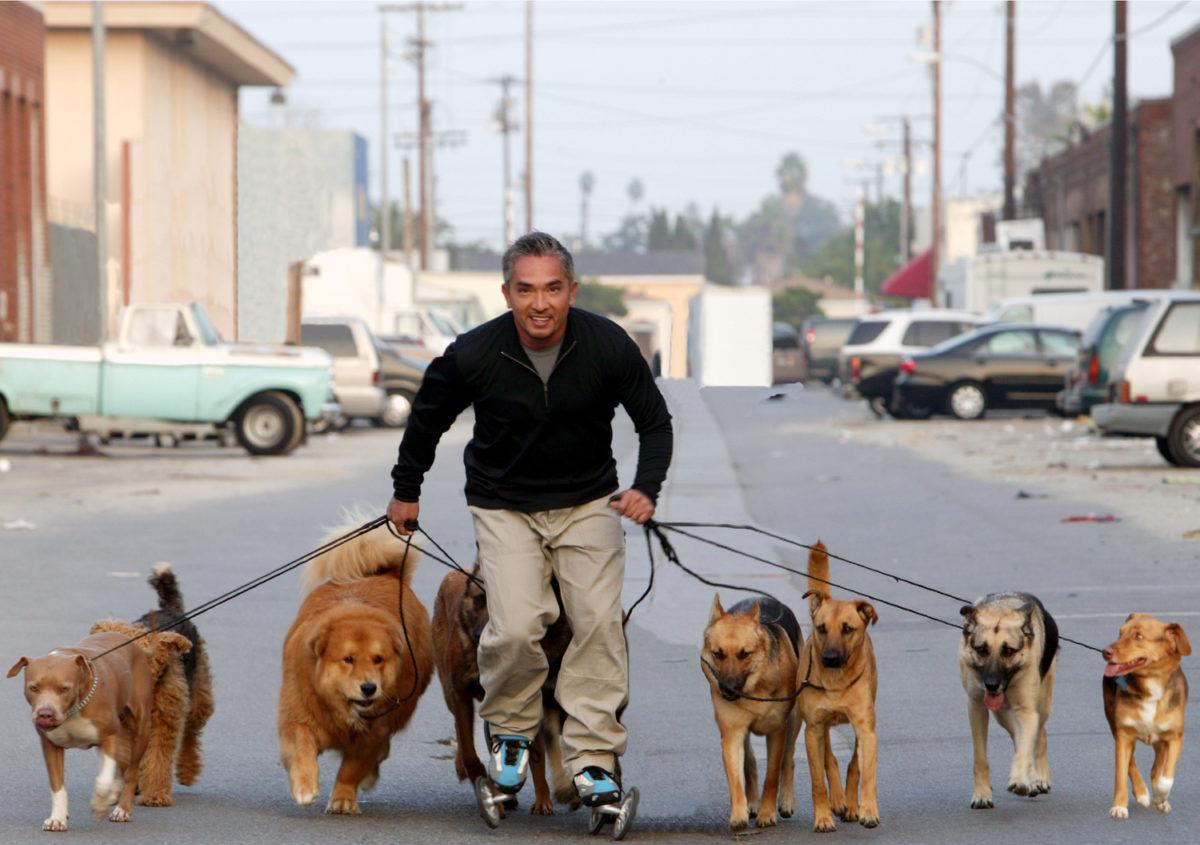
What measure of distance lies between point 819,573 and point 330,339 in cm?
2689

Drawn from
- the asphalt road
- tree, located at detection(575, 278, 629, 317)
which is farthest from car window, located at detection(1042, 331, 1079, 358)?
tree, located at detection(575, 278, 629, 317)

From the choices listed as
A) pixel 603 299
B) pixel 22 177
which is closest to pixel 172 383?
pixel 22 177

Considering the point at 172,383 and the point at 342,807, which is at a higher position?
the point at 172,383

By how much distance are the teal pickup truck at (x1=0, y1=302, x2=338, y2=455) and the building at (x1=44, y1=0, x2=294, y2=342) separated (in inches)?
474

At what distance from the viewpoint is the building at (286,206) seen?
181 feet

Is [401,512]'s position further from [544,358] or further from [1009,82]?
[1009,82]

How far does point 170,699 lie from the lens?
22.5ft

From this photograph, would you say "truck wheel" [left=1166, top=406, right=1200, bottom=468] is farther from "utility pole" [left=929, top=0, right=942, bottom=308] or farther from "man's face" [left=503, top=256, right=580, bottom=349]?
"utility pole" [left=929, top=0, right=942, bottom=308]

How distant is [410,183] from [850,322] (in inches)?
1362

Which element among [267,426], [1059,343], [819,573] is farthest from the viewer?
[1059,343]

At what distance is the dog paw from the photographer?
668 cm

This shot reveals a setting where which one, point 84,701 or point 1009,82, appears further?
point 1009,82

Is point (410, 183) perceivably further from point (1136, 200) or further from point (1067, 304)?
point (1067, 304)

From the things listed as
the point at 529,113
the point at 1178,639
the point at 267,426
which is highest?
the point at 529,113
